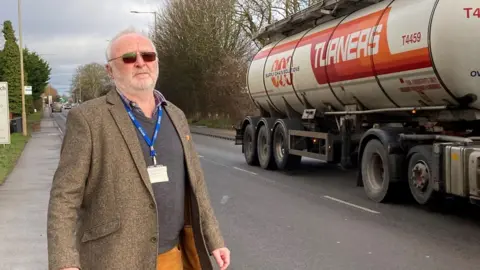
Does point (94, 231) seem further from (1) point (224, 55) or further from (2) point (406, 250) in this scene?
(1) point (224, 55)

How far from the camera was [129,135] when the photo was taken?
8.79ft

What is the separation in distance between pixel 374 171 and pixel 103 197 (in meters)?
7.79

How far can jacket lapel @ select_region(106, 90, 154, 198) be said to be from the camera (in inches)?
104

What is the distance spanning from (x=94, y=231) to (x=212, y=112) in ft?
138

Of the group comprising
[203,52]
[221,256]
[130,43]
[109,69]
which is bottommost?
[221,256]

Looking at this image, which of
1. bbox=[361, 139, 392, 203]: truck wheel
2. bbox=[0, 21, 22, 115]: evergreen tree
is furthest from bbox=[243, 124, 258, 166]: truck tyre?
bbox=[0, 21, 22, 115]: evergreen tree

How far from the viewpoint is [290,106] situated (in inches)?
569

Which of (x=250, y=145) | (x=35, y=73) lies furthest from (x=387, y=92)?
(x=35, y=73)

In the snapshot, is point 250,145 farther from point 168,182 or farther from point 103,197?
point 103,197

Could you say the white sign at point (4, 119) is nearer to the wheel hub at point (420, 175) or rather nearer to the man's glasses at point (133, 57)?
the wheel hub at point (420, 175)

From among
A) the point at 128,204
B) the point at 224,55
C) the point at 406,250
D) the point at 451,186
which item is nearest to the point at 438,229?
the point at 451,186

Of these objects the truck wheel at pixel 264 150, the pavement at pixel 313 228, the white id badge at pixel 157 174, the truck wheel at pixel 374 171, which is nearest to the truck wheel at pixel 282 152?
the truck wheel at pixel 264 150

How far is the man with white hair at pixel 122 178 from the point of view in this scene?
102 inches

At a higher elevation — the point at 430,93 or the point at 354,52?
the point at 354,52
